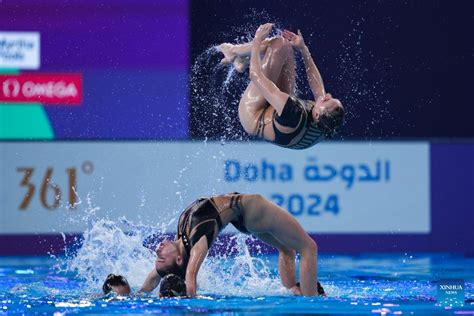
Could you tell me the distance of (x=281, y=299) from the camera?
6438 mm

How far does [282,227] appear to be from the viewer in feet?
21.9

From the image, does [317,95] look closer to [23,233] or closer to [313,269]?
[313,269]

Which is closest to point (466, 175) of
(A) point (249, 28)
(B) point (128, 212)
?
(A) point (249, 28)

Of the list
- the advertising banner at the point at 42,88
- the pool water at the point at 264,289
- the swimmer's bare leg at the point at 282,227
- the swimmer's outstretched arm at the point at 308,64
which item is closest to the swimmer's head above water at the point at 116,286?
the pool water at the point at 264,289

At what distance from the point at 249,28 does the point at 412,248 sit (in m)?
2.62

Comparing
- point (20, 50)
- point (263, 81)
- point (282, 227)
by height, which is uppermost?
point (20, 50)

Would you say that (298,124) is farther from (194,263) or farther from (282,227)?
(194,263)

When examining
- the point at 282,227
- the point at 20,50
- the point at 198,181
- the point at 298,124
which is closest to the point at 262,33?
the point at 298,124

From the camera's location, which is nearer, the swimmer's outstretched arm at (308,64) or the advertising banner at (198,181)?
the swimmer's outstretched arm at (308,64)

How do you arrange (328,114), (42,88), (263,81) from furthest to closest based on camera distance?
(42,88) → (263,81) → (328,114)

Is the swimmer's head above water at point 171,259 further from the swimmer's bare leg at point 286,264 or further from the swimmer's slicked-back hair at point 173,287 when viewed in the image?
the swimmer's bare leg at point 286,264

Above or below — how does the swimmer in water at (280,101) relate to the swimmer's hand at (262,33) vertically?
below

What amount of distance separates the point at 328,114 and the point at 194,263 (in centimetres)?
120

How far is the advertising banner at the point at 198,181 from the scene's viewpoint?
9.63 metres
